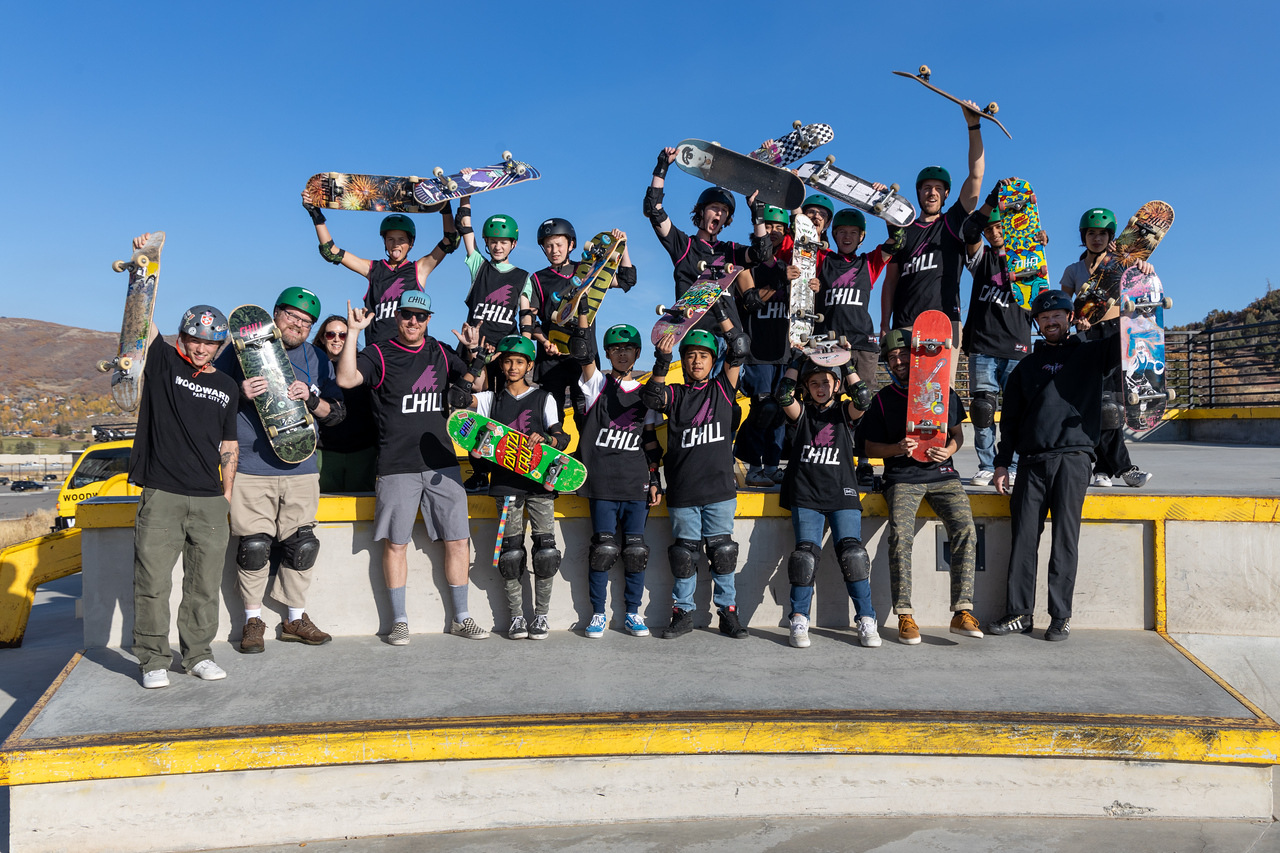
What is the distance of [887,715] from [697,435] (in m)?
1.74

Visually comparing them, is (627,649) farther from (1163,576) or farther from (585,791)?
(1163,576)

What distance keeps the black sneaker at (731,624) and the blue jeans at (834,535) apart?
0.32 meters

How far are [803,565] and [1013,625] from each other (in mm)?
1329

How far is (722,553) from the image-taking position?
4.29 m

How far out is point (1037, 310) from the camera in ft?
14.6

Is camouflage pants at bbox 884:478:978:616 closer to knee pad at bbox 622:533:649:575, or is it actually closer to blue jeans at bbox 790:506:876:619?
blue jeans at bbox 790:506:876:619

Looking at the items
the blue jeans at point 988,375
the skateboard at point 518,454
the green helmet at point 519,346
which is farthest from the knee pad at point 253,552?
the blue jeans at point 988,375

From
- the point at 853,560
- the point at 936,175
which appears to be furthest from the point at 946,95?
the point at 853,560

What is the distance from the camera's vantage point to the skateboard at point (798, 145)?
6160 millimetres

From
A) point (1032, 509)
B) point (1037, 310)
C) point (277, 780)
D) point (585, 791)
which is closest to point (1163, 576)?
point (1032, 509)

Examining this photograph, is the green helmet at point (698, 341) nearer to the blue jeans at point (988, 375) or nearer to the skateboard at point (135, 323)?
the blue jeans at point (988, 375)

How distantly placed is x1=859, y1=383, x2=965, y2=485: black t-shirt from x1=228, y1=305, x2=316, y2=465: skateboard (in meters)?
3.13

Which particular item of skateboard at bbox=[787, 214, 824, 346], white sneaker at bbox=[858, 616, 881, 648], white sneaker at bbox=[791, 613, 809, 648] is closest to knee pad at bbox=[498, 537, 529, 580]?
white sneaker at bbox=[791, 613, 809, 648]

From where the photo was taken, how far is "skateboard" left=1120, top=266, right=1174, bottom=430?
171 inches
